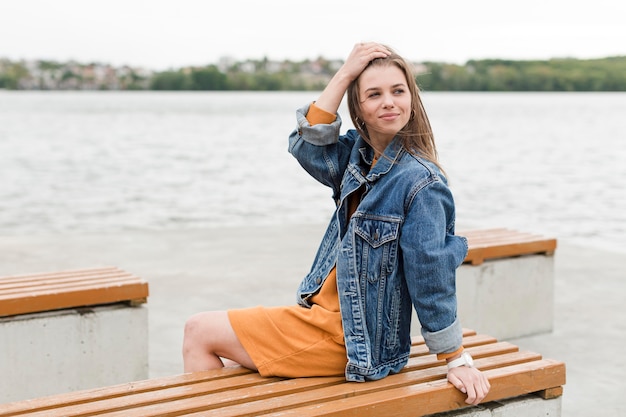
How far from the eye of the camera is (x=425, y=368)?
324 centimetres

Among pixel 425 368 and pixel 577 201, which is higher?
pixel 425 368

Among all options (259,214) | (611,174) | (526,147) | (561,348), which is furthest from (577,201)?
(526,147)

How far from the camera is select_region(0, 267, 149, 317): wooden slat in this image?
4.34 metres

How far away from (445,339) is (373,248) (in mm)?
399

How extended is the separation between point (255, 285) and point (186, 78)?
446ft

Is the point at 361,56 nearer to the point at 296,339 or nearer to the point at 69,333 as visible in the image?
the point at 296,339

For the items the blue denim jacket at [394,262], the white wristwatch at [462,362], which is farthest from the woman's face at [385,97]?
the white wristwatch at [462,362]

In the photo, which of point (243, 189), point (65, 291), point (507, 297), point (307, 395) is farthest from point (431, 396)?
point (243, 189)

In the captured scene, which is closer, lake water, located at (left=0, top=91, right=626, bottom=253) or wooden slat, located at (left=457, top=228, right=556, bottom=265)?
wooden slat, located at (left=457, top=228, right=556, bottom=265)

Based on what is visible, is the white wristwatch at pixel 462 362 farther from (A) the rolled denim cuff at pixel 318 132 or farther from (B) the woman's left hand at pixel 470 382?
(A) the rolled denim cuff at pixel 318 132

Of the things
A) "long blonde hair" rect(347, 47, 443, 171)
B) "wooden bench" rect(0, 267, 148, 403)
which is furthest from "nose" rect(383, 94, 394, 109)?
"wooden bench" rect(0, 267, 148, 403)

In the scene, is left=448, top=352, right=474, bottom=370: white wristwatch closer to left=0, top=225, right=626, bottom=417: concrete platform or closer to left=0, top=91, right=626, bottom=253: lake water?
left=0, top=225, right=626, bottom=417: concrete platform

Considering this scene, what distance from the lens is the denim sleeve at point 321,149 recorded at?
3.19m

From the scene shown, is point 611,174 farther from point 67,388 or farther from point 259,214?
point 67,388
